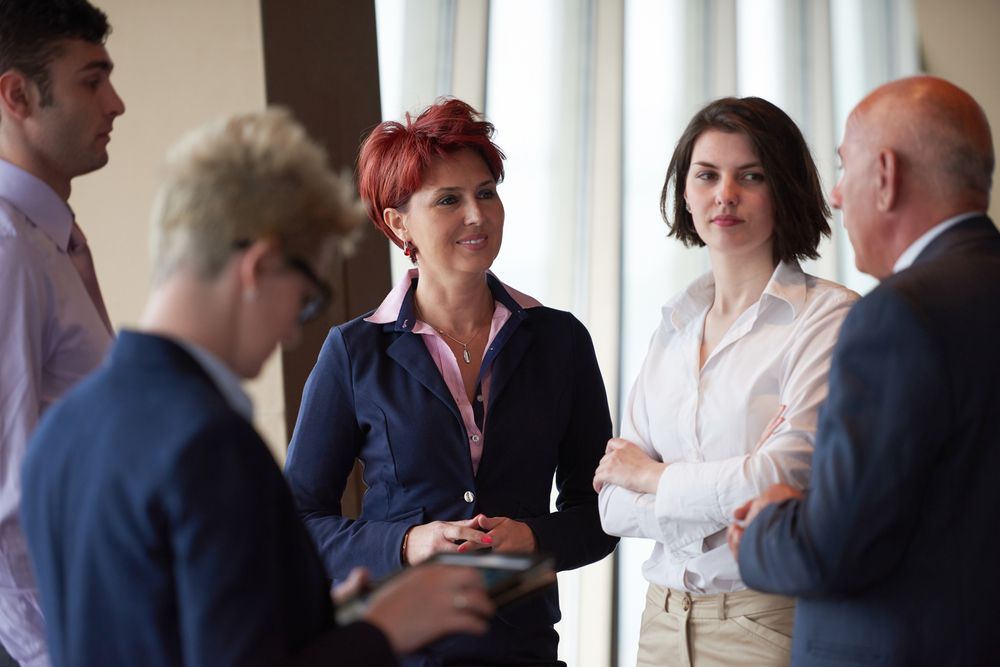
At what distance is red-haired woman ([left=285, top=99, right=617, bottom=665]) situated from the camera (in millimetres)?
1903

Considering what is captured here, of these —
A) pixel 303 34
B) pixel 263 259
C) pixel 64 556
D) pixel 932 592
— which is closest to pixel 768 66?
pixel 303 34

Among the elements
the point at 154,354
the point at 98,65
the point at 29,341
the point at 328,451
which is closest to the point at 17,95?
the point at 98,65

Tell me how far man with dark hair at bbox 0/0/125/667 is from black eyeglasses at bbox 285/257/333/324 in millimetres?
815

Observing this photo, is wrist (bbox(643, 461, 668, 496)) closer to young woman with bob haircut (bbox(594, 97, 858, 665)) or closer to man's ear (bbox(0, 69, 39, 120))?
young woman with bob haircut (bbox(594, 97, 858, 665))

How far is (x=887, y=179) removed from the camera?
1347mm

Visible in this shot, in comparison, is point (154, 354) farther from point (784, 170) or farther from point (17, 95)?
point (784, 170)

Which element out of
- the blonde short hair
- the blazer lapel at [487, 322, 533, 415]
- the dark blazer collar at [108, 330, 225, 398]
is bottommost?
the blazer lapel at [487, 322, 533, 415]

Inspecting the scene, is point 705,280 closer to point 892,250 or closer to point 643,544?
point 892,250

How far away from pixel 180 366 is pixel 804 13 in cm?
392

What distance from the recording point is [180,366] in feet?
2.91

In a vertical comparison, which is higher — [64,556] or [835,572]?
[64,556]

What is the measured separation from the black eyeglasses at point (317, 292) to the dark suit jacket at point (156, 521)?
0.16 meters

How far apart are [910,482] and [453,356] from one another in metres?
1.13

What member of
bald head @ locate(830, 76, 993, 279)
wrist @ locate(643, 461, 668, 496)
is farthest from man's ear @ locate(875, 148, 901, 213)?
wrist @ locate(643, 461, 668, 496)
